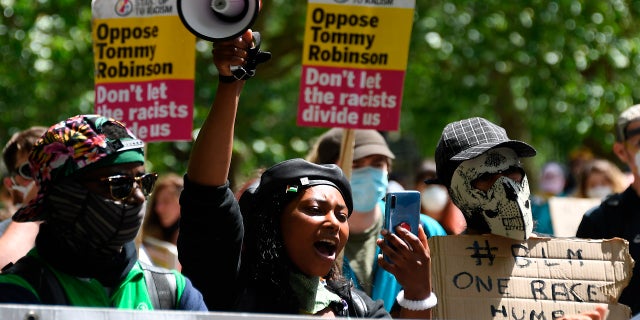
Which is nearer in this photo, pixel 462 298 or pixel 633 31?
pixel 462 298

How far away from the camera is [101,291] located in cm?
322

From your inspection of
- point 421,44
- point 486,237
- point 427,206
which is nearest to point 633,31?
point 421,44

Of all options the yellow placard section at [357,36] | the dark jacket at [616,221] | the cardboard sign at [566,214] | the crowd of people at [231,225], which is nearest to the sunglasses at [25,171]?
the crowd of people at [231,225]

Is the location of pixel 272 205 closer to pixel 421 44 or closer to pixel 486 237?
pixel 486 237

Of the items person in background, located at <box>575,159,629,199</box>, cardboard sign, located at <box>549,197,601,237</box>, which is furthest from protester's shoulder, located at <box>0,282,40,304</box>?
person in background, located at <box>575,159,629,199</box>

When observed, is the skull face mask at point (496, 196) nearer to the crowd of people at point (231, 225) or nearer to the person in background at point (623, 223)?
the crowd of people at point (231, 225)

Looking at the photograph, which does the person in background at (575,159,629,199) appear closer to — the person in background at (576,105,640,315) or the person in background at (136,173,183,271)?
the person in background at (136,173,183,271)

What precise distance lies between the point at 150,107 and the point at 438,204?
278 cm

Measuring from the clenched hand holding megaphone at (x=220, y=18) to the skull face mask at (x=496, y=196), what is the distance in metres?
1.02

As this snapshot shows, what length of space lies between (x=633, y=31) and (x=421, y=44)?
10.1ft

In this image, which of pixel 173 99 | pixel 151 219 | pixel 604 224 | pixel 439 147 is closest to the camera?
pixel 439 147

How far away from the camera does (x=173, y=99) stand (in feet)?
20.5

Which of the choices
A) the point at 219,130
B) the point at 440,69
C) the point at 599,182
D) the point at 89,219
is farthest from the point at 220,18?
the point at 440,69

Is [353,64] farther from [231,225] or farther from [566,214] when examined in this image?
[566,214]
